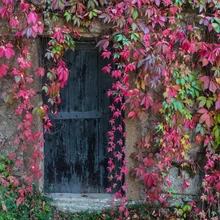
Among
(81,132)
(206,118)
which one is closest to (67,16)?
(81,132)

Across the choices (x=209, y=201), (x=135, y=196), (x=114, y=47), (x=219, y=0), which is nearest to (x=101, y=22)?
(x=114, y=47)

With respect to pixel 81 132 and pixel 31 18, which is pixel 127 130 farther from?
pixel 31 18

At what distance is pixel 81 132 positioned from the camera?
3.82m

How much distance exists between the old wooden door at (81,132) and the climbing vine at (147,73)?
→ 0.73 ft

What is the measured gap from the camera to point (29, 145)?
3523 mm

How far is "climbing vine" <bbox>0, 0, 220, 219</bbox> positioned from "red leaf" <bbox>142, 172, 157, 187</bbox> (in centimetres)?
1

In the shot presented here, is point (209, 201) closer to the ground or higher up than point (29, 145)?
closer to the ground

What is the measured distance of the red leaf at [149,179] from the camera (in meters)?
3.47

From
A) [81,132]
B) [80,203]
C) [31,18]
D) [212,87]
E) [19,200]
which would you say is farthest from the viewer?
[81,132]

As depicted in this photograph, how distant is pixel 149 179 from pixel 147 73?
3.56ft

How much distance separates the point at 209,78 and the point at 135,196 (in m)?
1.47

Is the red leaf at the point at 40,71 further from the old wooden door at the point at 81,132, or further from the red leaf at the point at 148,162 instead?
the red leaf at the point at 148,162

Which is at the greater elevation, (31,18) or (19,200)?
(31,18)

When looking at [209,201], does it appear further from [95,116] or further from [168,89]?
[95,116]
